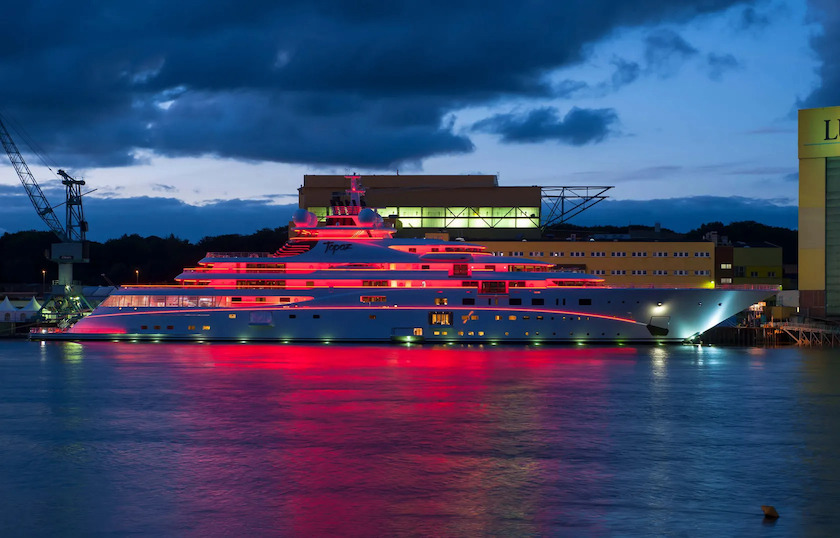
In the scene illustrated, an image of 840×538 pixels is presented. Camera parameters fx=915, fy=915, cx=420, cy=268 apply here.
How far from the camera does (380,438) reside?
97.5ft

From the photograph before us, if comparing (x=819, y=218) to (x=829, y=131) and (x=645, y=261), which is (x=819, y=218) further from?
(x=645, y=261)

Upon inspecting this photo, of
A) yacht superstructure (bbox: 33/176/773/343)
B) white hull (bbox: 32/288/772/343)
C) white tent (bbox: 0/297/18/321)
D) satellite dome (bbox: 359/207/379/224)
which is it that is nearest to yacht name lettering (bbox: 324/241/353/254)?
yacht superstructure (bbox: 33/176/773/343)

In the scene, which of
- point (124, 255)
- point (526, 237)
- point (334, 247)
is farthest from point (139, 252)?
point (334, 247)

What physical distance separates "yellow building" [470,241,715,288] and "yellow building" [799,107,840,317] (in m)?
15.1

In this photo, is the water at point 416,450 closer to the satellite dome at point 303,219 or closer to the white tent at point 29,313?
the satellite dome at point 303,219

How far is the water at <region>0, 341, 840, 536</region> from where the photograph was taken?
1986 centimetres

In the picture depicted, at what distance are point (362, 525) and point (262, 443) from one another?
10284mm

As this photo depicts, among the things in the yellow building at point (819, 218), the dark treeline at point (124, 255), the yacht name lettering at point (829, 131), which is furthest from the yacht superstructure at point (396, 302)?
the dark treeline at point (124, 255)

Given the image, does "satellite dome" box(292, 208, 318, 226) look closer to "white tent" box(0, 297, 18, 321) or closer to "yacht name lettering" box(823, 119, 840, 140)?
"white tent" box(0, 297, 18, 321)

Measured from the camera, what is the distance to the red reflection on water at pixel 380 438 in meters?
20.5

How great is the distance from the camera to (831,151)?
7581cm

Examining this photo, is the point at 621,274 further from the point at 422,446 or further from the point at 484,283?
the point at 422,446

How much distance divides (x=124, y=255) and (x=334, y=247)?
91.2 meters

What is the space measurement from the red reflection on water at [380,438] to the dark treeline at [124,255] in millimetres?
94687
